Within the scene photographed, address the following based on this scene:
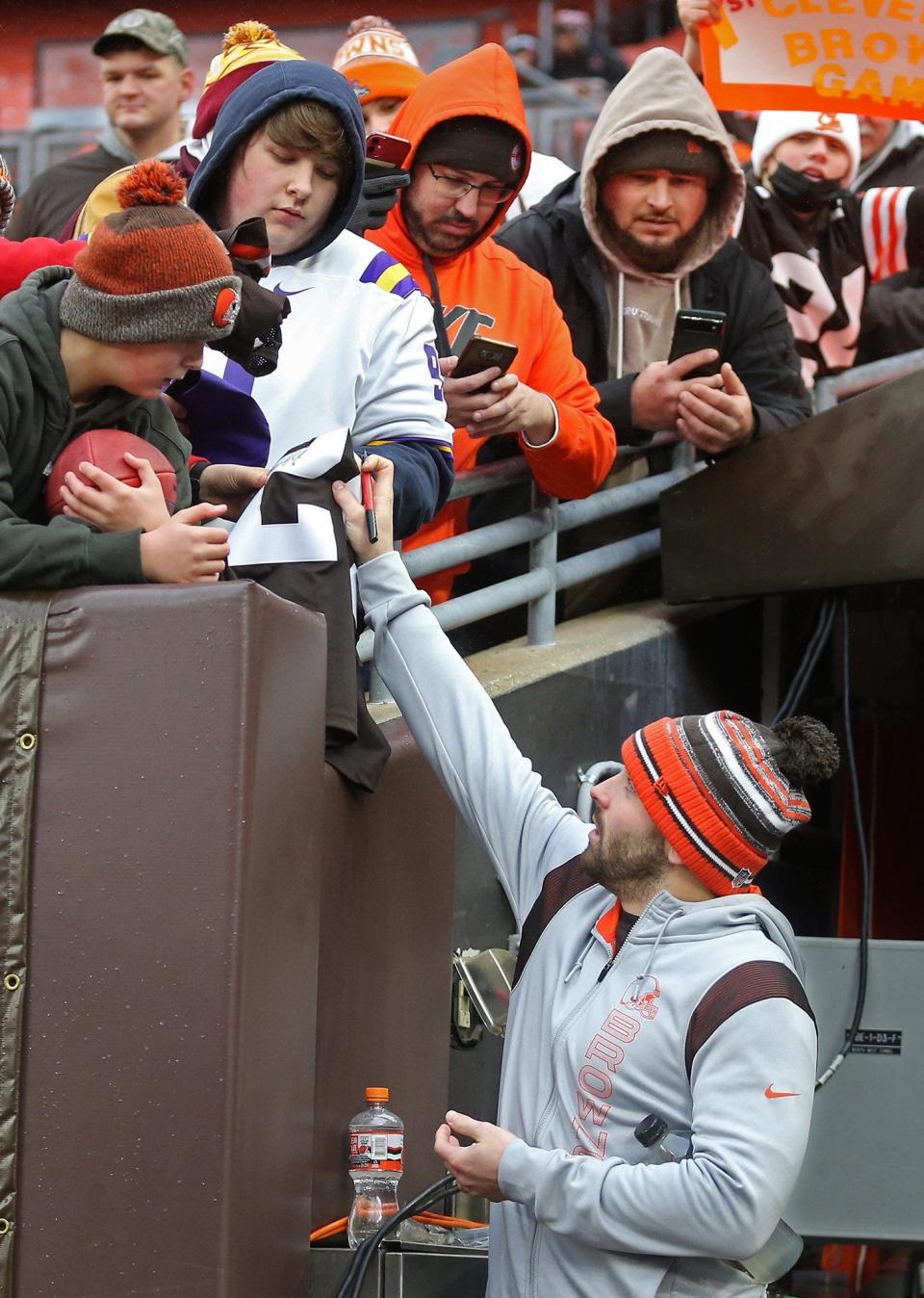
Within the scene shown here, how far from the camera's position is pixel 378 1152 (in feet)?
11.2

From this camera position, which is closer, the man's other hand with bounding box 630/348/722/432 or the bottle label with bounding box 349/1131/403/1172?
the bottle label with bounding box 349/1131/403/1172

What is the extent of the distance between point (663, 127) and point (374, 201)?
1910 mm

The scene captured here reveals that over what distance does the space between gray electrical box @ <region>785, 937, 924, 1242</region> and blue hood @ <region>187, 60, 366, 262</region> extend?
289 cm

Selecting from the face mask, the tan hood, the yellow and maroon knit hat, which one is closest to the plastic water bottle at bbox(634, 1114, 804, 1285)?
the yellow and maroon knit hat

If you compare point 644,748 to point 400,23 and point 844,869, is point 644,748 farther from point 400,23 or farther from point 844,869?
point 400,23

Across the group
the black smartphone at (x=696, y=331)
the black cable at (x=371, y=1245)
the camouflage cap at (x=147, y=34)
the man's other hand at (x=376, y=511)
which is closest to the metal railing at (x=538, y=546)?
the black smartphone at (x=696, y=331)

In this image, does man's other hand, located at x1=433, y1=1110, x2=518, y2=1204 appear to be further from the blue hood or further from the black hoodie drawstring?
the black hoodie drawstring

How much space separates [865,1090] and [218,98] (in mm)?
3429

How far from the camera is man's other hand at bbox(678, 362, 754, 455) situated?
5.53m

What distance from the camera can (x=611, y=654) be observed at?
5613 millimetres

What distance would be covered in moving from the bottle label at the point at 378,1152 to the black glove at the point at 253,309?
1.39 m

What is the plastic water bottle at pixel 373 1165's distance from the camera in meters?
3.41

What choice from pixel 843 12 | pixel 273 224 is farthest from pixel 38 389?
pixel 843 12

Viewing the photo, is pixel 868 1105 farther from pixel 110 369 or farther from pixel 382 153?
pixel 110 369
